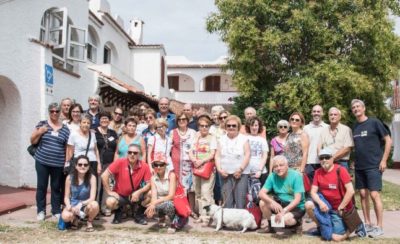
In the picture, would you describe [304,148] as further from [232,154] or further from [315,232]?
[315,232]

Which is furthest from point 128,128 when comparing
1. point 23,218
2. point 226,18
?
point 226,18

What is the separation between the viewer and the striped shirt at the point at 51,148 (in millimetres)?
6336

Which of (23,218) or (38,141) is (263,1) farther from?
(23,218)

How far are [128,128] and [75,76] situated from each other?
479 centimetres

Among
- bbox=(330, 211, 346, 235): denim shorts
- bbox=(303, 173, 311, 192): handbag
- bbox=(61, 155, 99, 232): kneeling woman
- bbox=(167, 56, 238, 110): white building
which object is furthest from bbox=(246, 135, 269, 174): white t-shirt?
bbox=(167, 56, 238, 110): white building

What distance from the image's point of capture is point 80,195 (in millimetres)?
5871

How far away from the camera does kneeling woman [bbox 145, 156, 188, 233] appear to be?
5.80 meters

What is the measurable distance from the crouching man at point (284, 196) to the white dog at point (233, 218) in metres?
0.23

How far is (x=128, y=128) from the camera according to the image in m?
6.61

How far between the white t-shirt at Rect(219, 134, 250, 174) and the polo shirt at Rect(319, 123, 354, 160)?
1.20 m

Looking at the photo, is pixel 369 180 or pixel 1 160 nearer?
pixel 369 180

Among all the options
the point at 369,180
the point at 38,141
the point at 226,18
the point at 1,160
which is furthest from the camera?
the point at 226,18

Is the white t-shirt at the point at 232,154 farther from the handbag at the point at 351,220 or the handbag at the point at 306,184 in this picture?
the handbag at the point at 351,220

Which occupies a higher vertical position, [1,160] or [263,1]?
[263,1]
